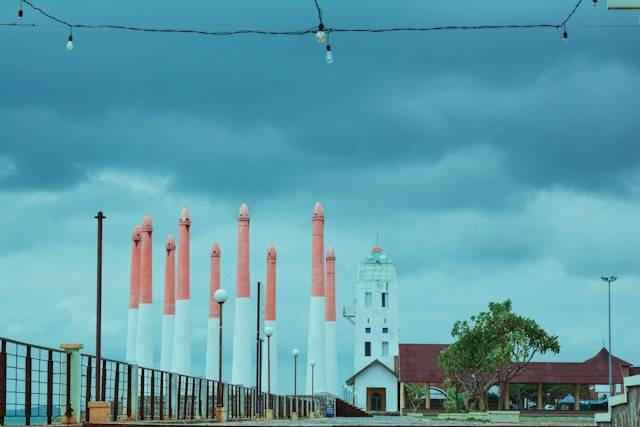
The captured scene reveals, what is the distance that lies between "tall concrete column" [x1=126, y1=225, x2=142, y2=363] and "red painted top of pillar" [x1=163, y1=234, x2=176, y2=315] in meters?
2.41

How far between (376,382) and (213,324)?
34010 millimetres

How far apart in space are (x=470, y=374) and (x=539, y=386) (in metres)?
22.4

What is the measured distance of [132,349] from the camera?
85.1m

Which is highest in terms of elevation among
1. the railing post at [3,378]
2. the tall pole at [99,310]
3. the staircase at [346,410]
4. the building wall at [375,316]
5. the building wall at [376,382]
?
the building wall at [375,316]

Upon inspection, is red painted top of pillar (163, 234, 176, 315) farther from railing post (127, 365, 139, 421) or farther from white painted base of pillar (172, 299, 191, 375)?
railing post (127, 365, 139, 421)

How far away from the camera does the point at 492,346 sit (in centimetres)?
7388

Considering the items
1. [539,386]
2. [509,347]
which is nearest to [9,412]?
[509,347]

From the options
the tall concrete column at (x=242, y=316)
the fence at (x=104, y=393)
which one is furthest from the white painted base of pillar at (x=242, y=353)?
the fence at (x=104, y=393)

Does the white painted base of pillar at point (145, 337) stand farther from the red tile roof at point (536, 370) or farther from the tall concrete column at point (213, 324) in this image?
the red tile roof at point (536, 370)

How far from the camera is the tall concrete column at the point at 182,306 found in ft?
264

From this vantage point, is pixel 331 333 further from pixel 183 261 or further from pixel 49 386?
pixel 49 386

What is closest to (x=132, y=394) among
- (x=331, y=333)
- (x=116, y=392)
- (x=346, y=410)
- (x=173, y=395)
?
(x=116, y=392)

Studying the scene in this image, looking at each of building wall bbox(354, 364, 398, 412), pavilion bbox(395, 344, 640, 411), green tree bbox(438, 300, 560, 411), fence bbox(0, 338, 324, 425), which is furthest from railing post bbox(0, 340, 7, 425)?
building wall bbox(354, 364, 398, 412)

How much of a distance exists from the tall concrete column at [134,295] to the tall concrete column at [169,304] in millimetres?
2266
